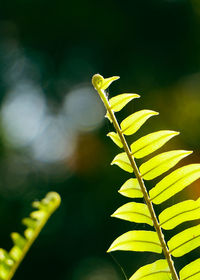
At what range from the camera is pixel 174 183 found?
66cm

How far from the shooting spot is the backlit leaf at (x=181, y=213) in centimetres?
63

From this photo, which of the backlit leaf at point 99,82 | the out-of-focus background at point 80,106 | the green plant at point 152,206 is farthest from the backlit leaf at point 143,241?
the out-of-focus background at point 80,106

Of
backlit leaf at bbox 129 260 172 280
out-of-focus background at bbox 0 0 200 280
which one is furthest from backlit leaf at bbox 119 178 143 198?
out-of-focus background at bbox 0 0 200 280

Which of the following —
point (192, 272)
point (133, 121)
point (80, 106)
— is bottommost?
point (192, 272)

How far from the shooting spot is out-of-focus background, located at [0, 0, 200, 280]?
4426mm

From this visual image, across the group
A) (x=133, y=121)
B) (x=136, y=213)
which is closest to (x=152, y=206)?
(x=136, y=213)

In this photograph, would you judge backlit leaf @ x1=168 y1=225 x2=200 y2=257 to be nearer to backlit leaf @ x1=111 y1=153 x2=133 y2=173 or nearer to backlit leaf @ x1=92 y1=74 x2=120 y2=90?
backlit leaf @ x1=111 y1=153 x2=133 y2=173

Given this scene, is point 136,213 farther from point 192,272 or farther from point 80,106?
point 80,106

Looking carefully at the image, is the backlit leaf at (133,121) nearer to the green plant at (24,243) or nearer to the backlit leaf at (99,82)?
the backlit leaf at (99,82)

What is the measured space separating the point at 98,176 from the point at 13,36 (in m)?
A: 2.79

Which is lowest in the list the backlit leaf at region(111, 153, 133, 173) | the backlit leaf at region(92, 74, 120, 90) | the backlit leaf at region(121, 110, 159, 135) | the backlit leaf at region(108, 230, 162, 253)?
the backlit leaf at region(108, 230, 162, 253)

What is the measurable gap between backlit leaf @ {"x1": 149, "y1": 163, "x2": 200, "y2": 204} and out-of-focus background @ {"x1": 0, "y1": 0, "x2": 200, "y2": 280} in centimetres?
304

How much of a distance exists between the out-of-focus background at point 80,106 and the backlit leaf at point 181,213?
120 inches

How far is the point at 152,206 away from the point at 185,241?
3.1 inches
